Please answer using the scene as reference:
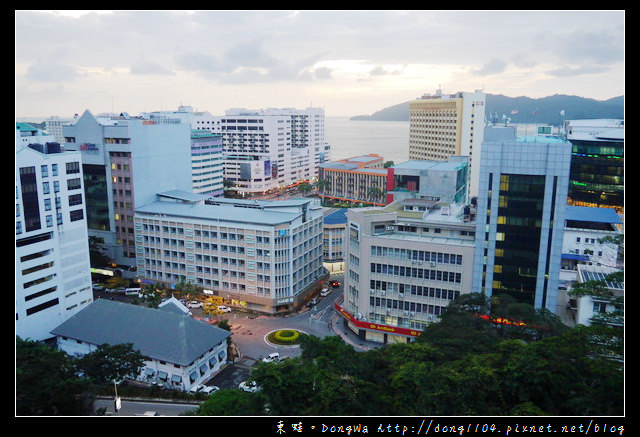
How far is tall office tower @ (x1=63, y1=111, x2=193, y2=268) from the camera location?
40750mm

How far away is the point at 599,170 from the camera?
5747cm

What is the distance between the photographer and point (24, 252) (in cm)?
2805

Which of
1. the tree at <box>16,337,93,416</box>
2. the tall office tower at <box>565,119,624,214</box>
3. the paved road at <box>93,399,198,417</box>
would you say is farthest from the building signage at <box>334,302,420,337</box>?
the tall office tower at <box>565,119,624,214</box>

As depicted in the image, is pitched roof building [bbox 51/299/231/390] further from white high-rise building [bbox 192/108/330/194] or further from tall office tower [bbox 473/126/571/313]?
white high-rise building [bbox 192/108/330/194]

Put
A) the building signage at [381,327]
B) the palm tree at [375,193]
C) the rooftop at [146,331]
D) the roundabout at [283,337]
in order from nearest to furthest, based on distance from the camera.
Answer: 1. the rooftop at [146,331]
2. the building signage at [381,327]
3. the roundabout at [283,337]
4. the palm tree at [375,193]

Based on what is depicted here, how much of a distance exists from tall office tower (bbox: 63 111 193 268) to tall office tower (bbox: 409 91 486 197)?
158 ft

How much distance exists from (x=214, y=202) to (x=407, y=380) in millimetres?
30862

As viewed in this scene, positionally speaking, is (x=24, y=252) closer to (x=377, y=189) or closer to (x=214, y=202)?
(x=214, y=202)

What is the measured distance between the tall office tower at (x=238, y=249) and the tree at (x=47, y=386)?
1728 cm

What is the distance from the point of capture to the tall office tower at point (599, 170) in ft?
185

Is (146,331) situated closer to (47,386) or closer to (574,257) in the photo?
(47,386)

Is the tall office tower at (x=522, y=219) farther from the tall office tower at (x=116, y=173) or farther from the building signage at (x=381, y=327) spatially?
the tall office tower at (x=116, y=173)

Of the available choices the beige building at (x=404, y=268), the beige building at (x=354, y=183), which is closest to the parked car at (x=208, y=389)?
the beige building at (x=404, y=268)

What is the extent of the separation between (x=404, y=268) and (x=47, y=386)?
20353 mm
